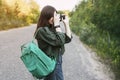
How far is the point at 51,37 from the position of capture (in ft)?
16.5

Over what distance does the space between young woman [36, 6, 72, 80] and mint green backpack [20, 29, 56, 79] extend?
185 mm

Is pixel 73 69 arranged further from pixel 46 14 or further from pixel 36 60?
pixel 36 60

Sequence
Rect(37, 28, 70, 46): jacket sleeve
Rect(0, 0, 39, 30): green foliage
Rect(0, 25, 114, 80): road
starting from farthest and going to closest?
Rect(0, 0, 39, 30): green foliage → Rect(0, 25, 114, 80): road → Rect(37, 28, 70, 46): jacket sleeve

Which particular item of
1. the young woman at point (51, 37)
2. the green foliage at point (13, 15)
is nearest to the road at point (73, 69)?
the young woman at point (51, 37)

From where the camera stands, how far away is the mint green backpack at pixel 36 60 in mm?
4824

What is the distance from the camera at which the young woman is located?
5.04m

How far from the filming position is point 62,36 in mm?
5117

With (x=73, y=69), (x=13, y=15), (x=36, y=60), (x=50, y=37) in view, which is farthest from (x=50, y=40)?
(x=13, y=15)

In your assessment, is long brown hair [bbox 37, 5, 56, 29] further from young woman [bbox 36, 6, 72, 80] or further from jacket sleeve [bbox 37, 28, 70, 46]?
jacket sleeve [bbox 37, 28, 70, 46]

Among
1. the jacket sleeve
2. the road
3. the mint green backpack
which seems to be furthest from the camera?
the road

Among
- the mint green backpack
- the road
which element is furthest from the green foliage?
the mint green backpack

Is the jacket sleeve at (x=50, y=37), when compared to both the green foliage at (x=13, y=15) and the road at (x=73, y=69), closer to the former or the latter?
the road at (x=73, y=69)

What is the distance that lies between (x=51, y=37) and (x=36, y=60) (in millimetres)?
400

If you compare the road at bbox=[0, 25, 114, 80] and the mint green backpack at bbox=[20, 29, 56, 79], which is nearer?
the mint green backpack at bbox=[20, 29, 56, 79]
